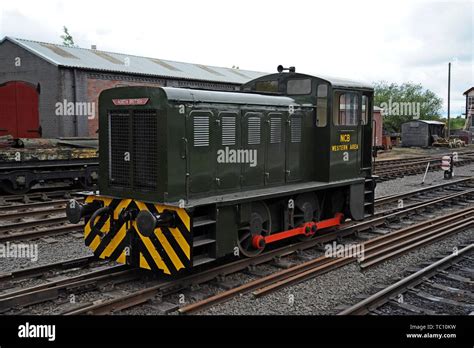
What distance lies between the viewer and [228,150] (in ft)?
24.6

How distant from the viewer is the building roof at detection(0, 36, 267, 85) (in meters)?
22.7

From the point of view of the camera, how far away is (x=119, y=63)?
82.4 feet

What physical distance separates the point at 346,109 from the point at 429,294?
4009mm

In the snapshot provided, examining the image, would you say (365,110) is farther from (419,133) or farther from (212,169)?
(419,133)

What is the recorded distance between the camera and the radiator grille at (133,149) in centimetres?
674

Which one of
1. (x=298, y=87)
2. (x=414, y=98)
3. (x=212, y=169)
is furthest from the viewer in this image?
(x=414, y=98)

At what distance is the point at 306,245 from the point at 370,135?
300 cm

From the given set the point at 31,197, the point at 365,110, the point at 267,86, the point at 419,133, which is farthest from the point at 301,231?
the point at 419,133

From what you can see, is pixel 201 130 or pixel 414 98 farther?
pixel 414 98

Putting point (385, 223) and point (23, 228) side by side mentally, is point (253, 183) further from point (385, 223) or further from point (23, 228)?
point (23, 228)

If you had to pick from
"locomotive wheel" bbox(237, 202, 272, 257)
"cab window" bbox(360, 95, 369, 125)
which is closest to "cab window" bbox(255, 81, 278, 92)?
"cab window" bbox(360, 95, 369, 125)

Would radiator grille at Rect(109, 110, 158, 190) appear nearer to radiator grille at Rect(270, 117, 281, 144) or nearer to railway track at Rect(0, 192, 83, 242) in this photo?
radiator grille at Rect(270, 117, 281, 144)
